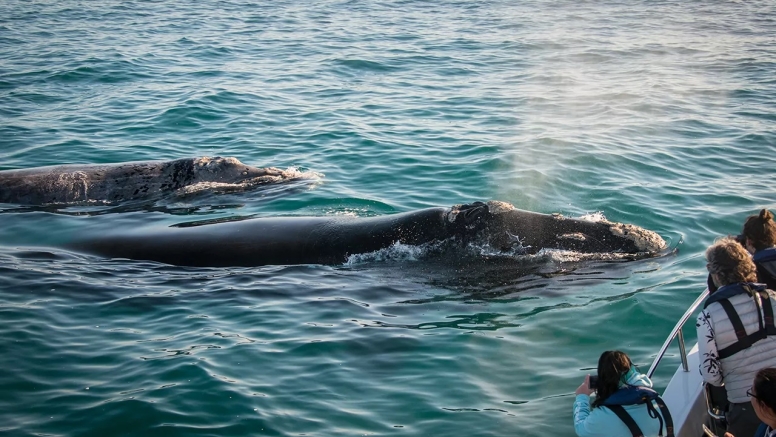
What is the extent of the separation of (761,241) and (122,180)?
11.0 m

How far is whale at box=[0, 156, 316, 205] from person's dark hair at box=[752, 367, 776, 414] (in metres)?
11.3

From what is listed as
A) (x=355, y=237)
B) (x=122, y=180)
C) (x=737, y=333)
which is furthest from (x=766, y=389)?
(x=122, y=180)

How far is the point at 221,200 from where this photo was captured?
1452cm

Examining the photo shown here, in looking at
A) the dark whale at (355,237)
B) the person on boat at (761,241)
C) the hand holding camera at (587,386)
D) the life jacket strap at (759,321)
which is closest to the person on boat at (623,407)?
the hand holding camera at (587,386)

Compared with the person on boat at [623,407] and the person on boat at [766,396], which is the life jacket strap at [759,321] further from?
the person on boat at [766,396]

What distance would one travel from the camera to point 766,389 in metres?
5.09

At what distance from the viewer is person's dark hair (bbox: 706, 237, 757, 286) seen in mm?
6320

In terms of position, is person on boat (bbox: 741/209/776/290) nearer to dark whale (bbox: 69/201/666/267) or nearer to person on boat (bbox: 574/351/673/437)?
person on boat (bbox: 574/351/673/437)

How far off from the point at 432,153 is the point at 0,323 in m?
9.91

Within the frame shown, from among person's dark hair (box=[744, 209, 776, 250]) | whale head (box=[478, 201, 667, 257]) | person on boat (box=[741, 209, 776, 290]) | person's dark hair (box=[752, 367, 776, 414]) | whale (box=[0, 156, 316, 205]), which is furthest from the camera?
whale (box=[0, 156, 316, 205])

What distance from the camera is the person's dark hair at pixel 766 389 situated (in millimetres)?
5059

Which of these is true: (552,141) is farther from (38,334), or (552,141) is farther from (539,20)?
(539,20)

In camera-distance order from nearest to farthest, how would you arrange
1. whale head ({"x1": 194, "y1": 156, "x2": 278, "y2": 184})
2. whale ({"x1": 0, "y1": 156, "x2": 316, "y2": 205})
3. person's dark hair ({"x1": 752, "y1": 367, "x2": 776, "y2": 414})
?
person's dark hair ({"x1": 752, "y1": 367, "x2": 776, "y2": 414}) → whale ({"x1": 0, "y1": 156, "x2": 316, "y2": 205}) → whale head ({"x1": 194, "y1": 156, "x2": 278, "y2": 184})

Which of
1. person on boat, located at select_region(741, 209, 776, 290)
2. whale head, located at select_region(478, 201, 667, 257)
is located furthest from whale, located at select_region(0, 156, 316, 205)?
person on boat, located at select_region(741, 209, 776, 290)
